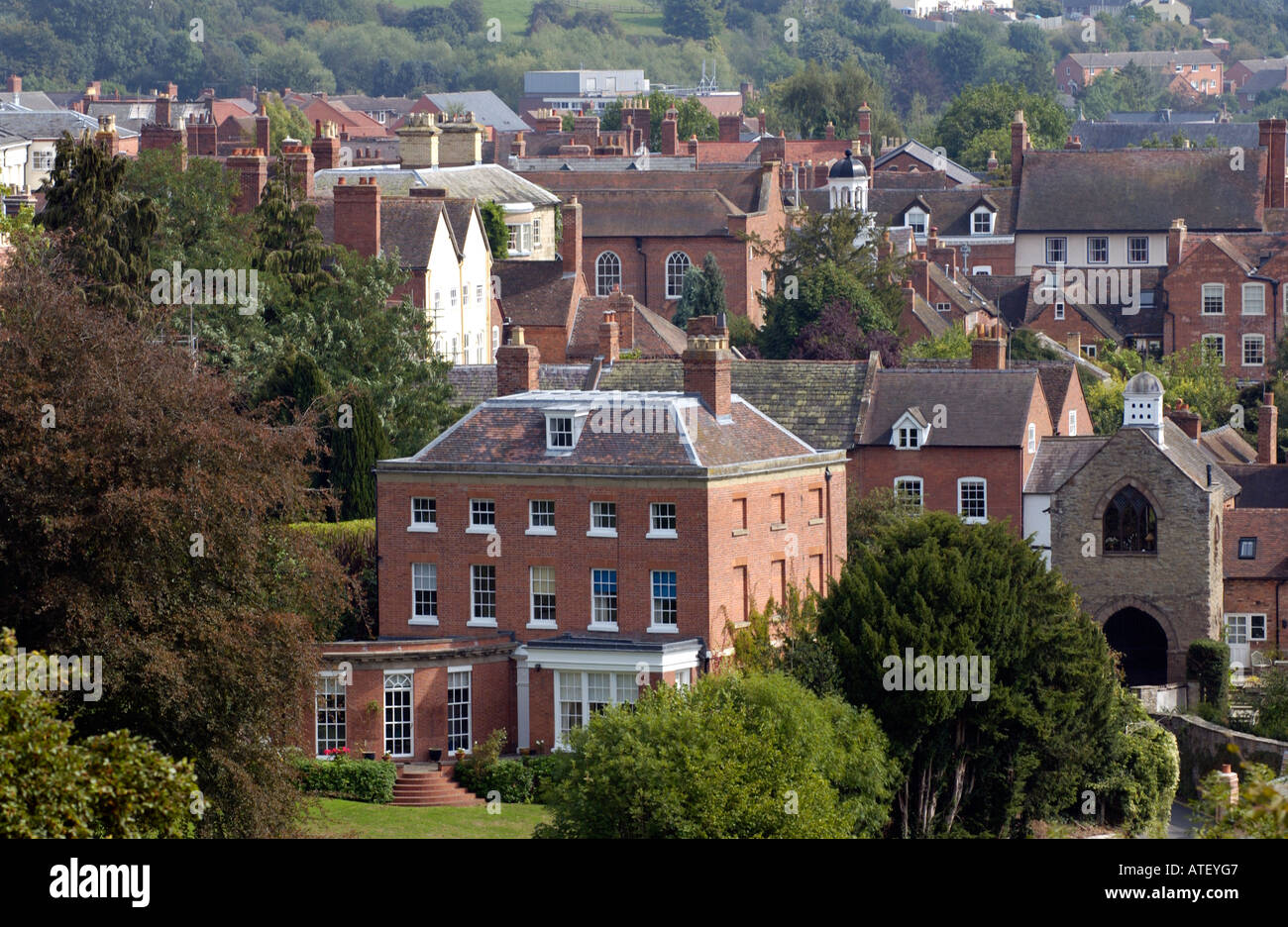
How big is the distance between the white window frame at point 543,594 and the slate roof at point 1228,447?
31.1m

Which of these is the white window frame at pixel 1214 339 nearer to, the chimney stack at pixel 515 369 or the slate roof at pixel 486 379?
the slate roof at pixel 486 379

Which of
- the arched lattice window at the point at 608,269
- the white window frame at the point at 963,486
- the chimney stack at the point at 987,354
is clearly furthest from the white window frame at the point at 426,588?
the arched lattice window at the point at 608,269

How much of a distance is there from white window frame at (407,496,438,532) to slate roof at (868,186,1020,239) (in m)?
73.0

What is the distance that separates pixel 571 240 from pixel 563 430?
3655cm

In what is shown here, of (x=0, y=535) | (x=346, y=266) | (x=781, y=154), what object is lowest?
(x=0, y=535)

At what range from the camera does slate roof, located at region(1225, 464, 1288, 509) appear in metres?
70.2

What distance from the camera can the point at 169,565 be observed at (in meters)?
35.8

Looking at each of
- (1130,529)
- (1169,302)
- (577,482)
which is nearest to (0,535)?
(577,482)

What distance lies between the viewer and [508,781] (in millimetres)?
44844

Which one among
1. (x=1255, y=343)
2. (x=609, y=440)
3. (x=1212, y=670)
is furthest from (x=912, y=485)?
(x=1255, y=343)

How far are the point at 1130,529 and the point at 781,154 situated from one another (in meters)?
81.3

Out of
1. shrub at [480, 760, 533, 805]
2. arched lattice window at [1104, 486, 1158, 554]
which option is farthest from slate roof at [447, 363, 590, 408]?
shrub at [480, 760, 533, 805]

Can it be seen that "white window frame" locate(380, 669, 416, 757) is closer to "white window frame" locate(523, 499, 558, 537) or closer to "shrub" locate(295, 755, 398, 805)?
"shrub" locate(295, 755, 398, 805)
